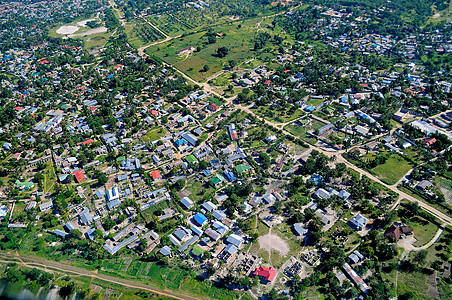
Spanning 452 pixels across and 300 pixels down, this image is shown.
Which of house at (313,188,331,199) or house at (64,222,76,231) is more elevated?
house at (313,188,331,199)

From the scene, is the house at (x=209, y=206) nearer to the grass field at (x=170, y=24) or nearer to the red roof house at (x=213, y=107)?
the red roof house at (x=213, y=107)

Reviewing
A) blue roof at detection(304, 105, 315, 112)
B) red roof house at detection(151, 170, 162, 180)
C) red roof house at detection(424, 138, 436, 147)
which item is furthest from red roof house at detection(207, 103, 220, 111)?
red roof house at detection(424, 138, 436, 147)

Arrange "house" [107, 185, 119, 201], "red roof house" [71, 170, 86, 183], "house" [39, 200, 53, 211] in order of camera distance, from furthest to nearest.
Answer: "red roof house" [71, 170, 86, 183] < "house" [107, 185, 119, 201] < "house" [39, 200, 53, 211]

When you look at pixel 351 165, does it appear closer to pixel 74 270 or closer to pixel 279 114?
pixel 279 114

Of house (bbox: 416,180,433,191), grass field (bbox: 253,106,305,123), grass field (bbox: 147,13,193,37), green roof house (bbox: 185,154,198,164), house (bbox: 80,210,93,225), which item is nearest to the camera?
house (bbox: 80,210,93,225)

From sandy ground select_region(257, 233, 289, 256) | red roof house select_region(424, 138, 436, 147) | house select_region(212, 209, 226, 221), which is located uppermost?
red roof house select_region(424, 138, 436, 147)

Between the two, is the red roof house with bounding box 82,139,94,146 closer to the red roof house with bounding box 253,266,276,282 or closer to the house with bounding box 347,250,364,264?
the red roof house with bounding box 253,266,276,282

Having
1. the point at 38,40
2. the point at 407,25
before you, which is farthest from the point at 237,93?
the point at 38,40
